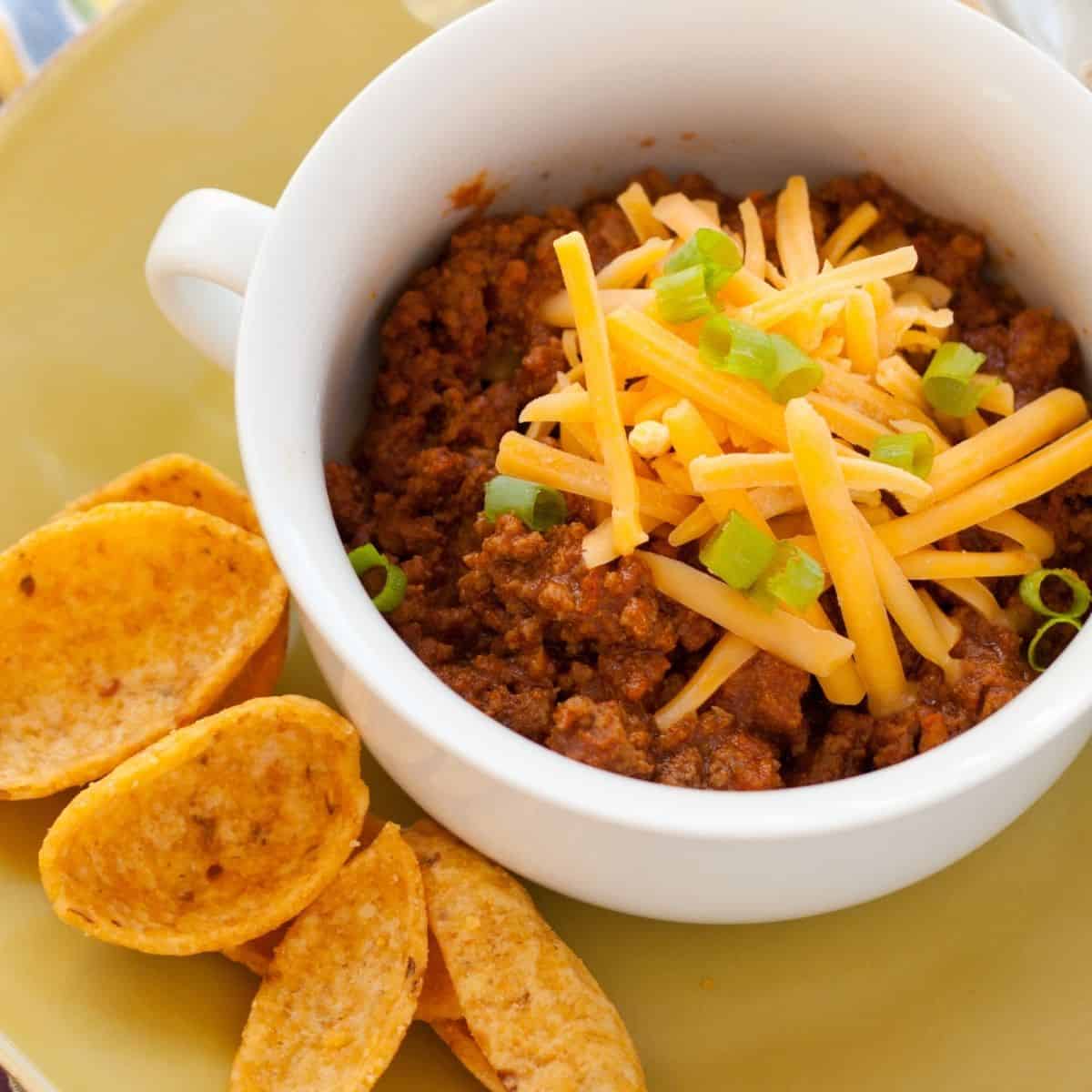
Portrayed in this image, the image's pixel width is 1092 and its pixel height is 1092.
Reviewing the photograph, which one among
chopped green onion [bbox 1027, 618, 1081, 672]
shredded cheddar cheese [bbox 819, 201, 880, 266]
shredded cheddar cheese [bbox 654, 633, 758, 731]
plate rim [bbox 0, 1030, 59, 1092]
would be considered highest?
shredded cheddar cheese [bbox 819, 201, 880, 266]

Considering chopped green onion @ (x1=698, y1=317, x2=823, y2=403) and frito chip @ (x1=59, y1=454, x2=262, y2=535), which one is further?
frito chip @ (x1=59, y1=454, x2=262, y2=535)

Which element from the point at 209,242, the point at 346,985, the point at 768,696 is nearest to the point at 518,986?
the point at 346,985

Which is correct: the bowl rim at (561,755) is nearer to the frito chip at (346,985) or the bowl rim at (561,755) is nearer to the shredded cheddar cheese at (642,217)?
the frito chip at (346,985)

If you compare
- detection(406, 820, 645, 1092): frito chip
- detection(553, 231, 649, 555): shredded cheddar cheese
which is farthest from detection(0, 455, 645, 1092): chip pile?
detection(553, 231, 649, 555): shredded cheddar cheese

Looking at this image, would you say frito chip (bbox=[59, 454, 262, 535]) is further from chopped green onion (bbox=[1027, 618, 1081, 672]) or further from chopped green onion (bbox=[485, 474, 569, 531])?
chopped green onion (bbox=[1027, 618, 1081, 672])

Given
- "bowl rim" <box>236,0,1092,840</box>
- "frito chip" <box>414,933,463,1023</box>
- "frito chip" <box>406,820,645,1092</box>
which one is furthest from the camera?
"frito chip" <box>414,933,463,1023</box>

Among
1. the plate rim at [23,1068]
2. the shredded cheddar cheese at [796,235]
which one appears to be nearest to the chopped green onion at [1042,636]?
the shredded cheddar cheese at [796,235]

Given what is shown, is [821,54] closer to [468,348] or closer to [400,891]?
[468,348]

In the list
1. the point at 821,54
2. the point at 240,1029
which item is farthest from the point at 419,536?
the point at 821,54

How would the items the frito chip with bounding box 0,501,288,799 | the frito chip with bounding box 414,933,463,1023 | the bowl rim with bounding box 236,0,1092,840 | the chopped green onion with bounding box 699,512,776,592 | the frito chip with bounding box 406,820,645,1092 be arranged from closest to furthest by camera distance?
1. the bowl rim with bounding box 236,0,1092,840
2. the chopped green onion with bounding box 699,512,776,592
3. the frito chip with bounding box 406,820,645,1092
4. the frito chip with bounding box 414,933,463,1023
5. the frito chip with bounding box 0,501,288,799
